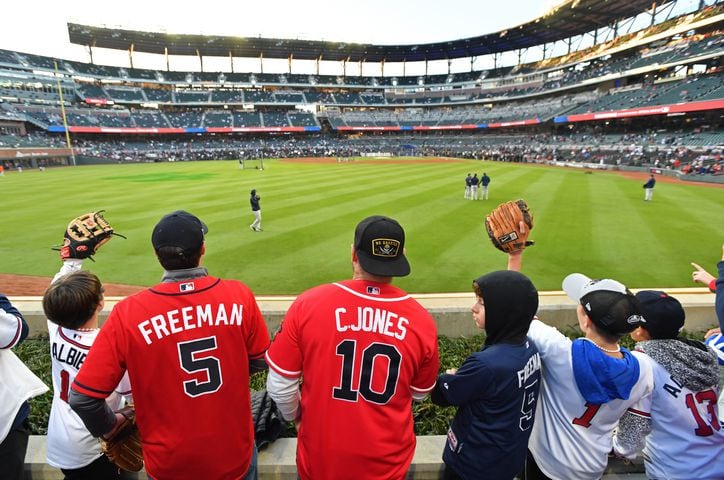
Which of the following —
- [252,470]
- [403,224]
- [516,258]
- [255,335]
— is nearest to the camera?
[255,335]

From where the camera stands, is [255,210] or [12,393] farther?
[255,210]

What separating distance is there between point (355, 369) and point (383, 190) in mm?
20296

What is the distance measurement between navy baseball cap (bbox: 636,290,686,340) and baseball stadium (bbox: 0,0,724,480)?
185 millimetres

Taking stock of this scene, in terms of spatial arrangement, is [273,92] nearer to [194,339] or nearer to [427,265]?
[427,265]

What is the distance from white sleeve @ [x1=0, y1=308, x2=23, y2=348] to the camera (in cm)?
257

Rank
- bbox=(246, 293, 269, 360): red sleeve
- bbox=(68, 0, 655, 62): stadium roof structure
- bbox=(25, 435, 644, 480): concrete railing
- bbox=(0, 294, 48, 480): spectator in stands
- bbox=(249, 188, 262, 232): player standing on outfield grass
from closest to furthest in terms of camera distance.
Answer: bbox=(246, 293, 269, 360): red sleeve, bbox=(0, 294, 48, 480): spectator in stands, bbox=(25, 435, 644, 480): concrete railing, bbox=(249, 188, 262, 232): player standing on outfield grass, bbox=(68, 0, 655, 62): stadium roof structure

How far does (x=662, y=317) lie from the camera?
271cm

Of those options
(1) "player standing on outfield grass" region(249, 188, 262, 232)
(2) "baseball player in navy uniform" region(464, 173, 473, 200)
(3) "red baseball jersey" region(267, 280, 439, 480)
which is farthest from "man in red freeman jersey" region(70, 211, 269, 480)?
(2) "baseball player in navy uniform" region(464, 173, 473, 200)

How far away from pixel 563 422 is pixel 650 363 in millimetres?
731

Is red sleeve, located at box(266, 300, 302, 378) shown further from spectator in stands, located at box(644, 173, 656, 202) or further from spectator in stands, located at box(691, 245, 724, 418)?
spectator in stands, located at box(644, 173, 656, 202)

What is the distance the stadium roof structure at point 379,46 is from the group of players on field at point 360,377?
59.1m

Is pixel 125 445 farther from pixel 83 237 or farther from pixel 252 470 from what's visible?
pixel 83 237

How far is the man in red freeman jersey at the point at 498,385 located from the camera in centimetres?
234

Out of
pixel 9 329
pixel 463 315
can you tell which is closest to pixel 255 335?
pixel 9 329
